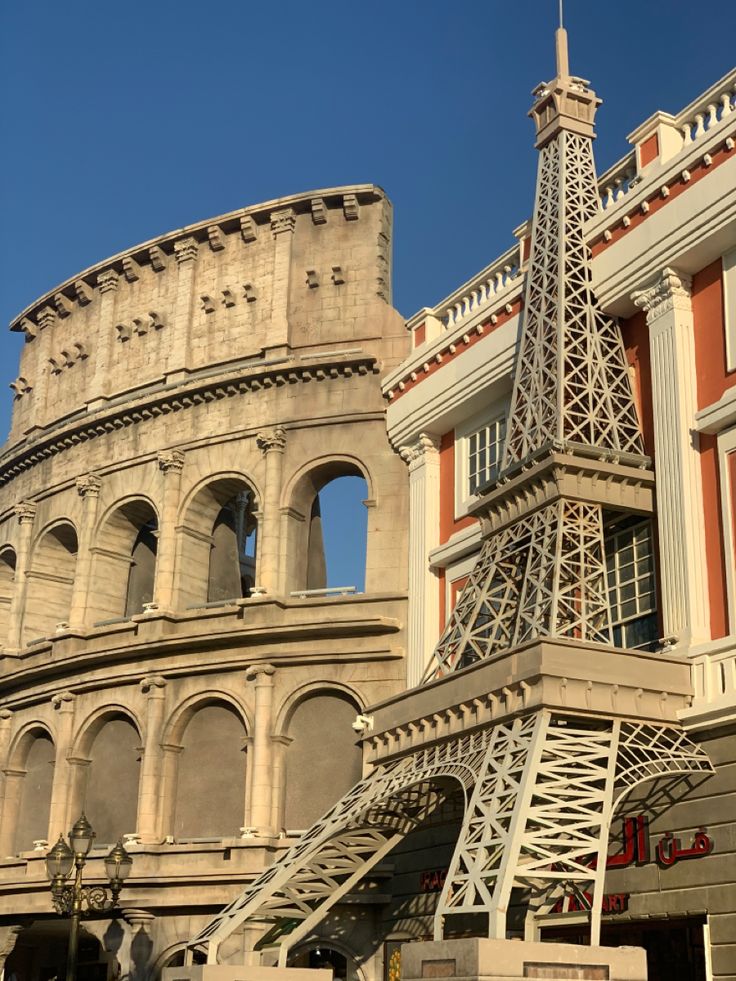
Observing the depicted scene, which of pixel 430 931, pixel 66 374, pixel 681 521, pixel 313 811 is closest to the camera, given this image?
pixel 681 521

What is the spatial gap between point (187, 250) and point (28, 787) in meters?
14.6

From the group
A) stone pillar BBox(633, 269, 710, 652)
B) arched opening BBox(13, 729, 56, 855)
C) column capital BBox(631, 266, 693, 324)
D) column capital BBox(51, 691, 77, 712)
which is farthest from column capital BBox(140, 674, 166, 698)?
column capital BBox(631, 266, 693, 324)

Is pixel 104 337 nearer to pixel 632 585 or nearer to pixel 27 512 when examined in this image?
pixel 27 512

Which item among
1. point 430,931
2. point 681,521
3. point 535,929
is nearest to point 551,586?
point 681,521

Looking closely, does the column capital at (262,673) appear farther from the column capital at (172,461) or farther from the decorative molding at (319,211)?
the decorative molding at (319,211)

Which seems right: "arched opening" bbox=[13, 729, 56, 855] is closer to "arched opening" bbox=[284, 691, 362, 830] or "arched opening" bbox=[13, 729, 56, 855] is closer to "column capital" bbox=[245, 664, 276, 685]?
"column capital" bbox=[245, 664, 276, 685]

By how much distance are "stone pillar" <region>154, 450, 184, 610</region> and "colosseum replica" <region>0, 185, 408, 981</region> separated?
3.1 inches

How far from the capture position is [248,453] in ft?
107

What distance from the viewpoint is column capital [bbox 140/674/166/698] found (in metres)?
31.1

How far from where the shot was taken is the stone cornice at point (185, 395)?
31.9 metres

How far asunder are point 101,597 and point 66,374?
7.34 m

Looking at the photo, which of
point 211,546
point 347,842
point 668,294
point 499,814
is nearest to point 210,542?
point 211,546

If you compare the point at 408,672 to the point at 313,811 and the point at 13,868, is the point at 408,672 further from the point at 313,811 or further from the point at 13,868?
the point at 13,868

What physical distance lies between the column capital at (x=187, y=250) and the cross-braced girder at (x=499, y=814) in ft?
56.9
